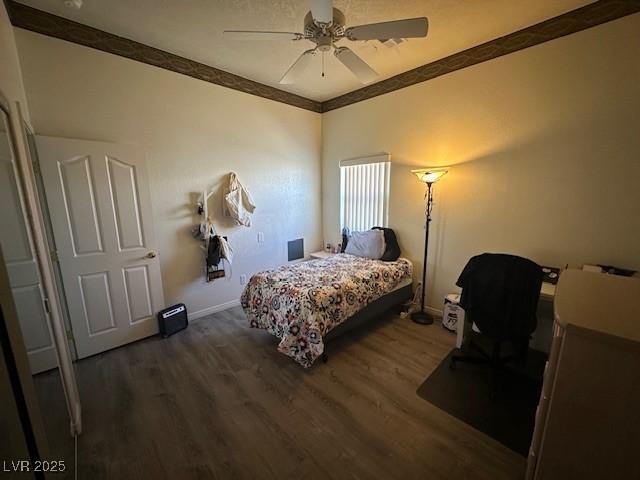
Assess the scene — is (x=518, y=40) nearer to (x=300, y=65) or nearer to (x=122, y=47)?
(x=300, y=65)

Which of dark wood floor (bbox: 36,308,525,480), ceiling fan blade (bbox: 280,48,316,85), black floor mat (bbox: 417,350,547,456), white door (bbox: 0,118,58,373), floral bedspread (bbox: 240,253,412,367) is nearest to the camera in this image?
white door (bbox: 0,118,58,373)

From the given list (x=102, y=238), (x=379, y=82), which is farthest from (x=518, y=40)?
(x=102, y=238)

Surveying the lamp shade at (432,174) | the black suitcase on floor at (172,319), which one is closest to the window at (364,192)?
the lamp shade at (432,174)

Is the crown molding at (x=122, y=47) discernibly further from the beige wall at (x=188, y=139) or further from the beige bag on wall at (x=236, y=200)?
the beige bag on wall at (x=236, y=200)

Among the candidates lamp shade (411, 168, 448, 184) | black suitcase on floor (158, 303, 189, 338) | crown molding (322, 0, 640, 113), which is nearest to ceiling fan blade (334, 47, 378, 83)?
lamp shade (411, 168, 448, 184)

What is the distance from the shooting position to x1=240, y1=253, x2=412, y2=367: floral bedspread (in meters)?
2.31

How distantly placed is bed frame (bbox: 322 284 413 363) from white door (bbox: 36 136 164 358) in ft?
6.70

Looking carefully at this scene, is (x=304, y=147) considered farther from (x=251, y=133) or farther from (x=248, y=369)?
(x=248, y=369)

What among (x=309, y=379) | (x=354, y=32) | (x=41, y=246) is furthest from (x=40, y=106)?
(x=309, y=379)

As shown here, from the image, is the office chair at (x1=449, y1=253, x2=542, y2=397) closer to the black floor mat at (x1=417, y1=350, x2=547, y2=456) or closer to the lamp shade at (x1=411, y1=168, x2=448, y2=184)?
the black floor mat at (x1=417, y1=350, x2=547, y2=456)

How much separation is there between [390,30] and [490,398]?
2779 mm

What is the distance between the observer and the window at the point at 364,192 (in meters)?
3.73

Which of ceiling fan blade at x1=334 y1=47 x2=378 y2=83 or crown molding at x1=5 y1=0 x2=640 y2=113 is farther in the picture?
crown molding at x1=5 y1=0 x2=640 y2=113

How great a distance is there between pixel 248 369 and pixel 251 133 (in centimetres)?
297
